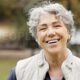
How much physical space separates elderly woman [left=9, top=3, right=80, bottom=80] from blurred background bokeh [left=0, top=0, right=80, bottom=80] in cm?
983

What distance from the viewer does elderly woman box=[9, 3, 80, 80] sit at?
381 centimetres

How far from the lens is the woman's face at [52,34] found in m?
3.78

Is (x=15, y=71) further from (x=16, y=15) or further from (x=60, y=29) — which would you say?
(x=16, y=15)

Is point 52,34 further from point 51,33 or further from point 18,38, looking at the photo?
point 18,38

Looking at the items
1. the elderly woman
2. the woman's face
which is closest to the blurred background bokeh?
the elderly woman

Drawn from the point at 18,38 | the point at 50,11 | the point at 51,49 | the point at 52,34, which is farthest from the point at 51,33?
the point at 18,38

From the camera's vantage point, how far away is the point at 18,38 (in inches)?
843

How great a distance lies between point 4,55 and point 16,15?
11.8 feet

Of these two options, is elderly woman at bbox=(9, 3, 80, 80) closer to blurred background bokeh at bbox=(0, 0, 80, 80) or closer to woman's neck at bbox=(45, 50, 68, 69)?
woman's neck at bbox=(45, 50, 68, 69)

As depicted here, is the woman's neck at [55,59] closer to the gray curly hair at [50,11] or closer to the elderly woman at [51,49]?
the elderly woman at [51,49]

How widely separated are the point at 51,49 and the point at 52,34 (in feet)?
0.45

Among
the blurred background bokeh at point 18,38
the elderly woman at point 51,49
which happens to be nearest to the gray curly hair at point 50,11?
the elderly woman at point 51,49

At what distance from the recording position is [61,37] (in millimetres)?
3805

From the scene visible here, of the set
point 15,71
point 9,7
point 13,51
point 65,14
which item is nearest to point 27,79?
point 15,71
